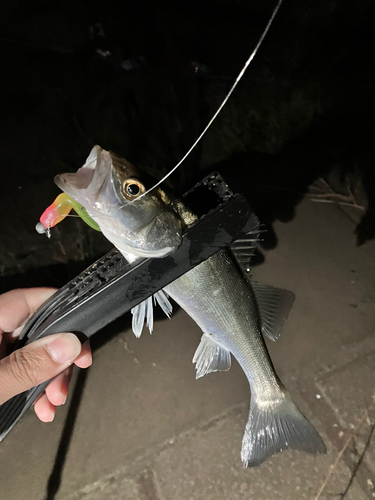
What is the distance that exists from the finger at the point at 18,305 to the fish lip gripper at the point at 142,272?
2.21 ft

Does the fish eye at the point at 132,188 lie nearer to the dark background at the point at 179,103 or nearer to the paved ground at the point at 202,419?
the paved ground at the point at 202,419

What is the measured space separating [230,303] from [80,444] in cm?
162

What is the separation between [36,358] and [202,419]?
148cm

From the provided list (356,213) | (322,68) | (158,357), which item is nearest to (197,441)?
(158,357)

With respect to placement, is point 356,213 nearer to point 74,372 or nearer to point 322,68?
point 322,68

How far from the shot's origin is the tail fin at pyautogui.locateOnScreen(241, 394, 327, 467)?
1539 millimetres

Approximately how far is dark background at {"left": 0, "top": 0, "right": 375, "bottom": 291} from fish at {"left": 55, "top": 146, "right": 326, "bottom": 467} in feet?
4.75

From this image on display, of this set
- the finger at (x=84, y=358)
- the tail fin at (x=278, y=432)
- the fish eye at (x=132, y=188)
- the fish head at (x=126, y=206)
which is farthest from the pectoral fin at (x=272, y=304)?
the finger at (x=84, y=358)

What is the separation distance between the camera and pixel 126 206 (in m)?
1.11

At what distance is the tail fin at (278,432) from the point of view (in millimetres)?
1539

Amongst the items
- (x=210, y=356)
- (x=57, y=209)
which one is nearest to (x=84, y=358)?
(x=210, y=356)

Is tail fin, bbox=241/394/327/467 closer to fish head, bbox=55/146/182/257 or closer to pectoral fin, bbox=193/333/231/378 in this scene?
pectoral fin, bbox=193/333/231/378

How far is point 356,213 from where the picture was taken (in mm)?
2912

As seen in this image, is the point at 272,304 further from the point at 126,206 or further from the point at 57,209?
the point at 57,209
